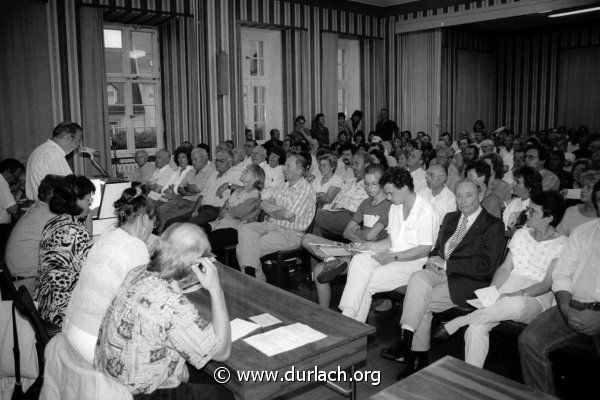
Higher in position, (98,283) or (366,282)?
(98,283)

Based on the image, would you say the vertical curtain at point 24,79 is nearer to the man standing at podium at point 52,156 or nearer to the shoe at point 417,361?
the man standing at podium at point 52,156

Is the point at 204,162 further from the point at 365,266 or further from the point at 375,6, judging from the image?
the point at 375,6

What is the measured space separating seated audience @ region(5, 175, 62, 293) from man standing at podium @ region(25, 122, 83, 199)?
1428 millimetres

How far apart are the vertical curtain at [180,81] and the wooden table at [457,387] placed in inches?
300

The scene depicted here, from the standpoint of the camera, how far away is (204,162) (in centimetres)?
696

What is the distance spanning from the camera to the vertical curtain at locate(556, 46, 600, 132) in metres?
13.7

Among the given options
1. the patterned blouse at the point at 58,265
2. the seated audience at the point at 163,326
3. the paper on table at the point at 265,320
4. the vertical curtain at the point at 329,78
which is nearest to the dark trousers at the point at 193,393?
the seated audience at the point at 163,326

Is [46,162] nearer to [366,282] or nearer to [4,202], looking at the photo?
[4,202]

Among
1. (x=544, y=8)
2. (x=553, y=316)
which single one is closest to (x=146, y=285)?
(x=553, y=316)

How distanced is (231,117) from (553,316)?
286 inches

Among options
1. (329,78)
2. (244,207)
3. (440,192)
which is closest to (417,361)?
(440,192)

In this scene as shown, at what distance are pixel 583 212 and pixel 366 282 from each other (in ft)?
5.13

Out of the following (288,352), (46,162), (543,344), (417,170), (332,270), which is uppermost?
(46,162)

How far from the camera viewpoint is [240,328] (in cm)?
253
